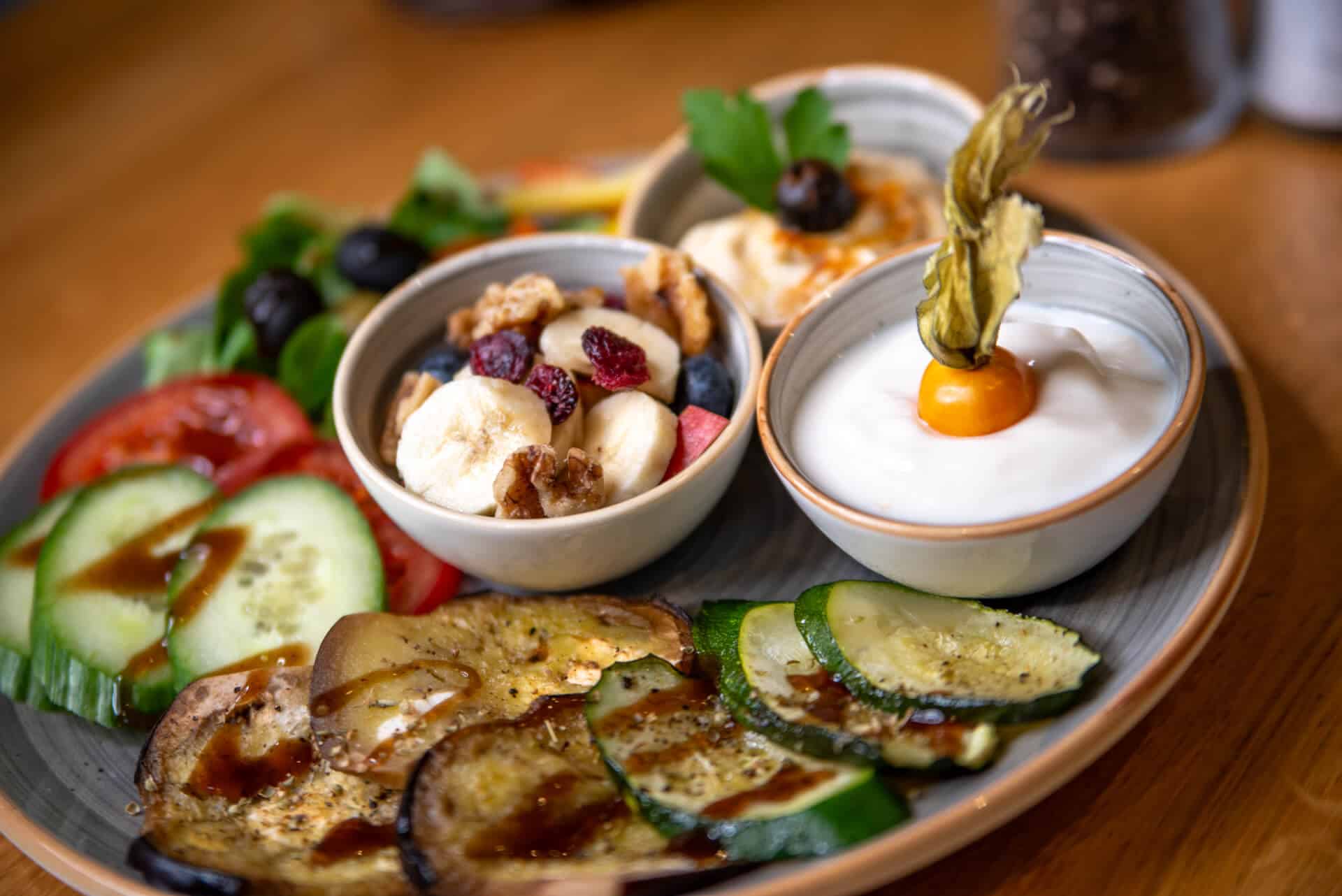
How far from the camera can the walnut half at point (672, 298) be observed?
7.21 ft

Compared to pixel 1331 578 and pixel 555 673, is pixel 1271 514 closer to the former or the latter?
pixel 1331 578

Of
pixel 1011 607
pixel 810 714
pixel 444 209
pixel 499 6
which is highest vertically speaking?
pixel 499 6

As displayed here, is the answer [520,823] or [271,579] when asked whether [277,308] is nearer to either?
[271,579]

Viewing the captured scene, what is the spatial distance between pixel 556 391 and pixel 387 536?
18.5 inches

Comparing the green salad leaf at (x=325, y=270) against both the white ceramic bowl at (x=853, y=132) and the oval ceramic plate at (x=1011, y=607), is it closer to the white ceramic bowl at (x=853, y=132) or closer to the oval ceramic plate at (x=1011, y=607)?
the white ceramic bowl at (x=853, y=132)

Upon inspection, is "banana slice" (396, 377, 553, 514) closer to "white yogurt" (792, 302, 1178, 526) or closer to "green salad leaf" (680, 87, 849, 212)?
"white yogurt" (792, 302, 1178, 526)

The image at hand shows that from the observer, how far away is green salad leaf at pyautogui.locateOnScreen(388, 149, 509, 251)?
3.06 meters

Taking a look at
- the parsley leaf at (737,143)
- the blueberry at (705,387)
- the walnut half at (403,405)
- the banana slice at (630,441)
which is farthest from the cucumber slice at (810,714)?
the parsley leaf at (737,143)

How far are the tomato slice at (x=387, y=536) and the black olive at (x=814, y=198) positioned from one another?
1002mm

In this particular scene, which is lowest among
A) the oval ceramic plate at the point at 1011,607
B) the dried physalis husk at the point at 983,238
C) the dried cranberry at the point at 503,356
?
the oval ceramic plate at the point at 1011,607

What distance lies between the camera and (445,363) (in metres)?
2.22

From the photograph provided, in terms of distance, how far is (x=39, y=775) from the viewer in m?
1.90

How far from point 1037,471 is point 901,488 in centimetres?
19

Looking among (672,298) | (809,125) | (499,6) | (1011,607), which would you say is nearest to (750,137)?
(809,125)
